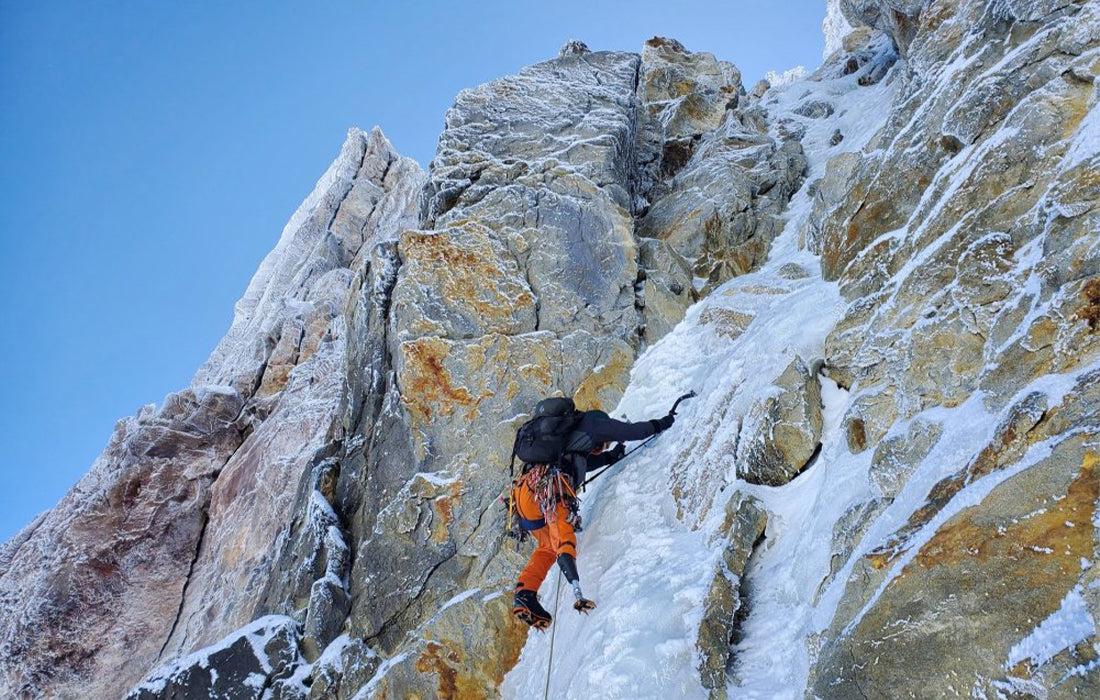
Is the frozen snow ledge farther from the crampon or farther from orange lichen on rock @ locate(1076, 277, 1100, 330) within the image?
orange lichen on rock @ locate(1076, 277, 1100, 330)

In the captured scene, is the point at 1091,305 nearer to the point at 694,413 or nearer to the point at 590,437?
the point at 694,413

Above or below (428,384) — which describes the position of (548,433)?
below

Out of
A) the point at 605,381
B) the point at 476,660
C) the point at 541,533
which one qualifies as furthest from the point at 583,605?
the point at 605,381

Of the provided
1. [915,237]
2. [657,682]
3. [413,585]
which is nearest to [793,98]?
[915,237]

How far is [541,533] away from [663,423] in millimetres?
2352

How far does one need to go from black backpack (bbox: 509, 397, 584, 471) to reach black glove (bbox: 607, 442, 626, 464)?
0.97 metres

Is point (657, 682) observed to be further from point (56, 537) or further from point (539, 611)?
point (56, 537)

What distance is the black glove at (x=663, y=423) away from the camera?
820 cm

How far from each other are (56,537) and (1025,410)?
2399 centimetres

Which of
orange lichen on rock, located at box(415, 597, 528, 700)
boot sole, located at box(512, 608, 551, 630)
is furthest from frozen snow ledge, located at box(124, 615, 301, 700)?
boot sole, located at box(512, 608, 551, 630)

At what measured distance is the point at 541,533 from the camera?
7199mm

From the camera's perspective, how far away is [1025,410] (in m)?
3.42

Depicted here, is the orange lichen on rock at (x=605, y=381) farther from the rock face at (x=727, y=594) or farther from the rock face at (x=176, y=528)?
the rock face at (x=727, y=594)

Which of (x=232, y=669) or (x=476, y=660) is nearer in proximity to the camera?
(x=476, y=660)
